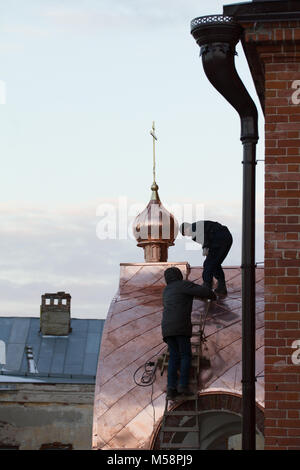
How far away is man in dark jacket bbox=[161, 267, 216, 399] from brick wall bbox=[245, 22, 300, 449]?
6685mm

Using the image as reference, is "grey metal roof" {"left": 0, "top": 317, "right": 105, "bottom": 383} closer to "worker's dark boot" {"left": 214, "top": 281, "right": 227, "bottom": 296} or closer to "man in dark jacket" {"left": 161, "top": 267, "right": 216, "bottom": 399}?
"worker's dark boot" {"left": 214, "top": 281, "right": 227, "bottom": 296}

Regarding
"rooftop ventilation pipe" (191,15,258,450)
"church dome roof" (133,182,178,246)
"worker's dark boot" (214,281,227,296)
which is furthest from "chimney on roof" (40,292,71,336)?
"rooftop ventilation pipe" (191,15,258,450)

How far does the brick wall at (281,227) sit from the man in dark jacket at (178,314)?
6.69 metres

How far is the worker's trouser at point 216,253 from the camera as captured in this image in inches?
852

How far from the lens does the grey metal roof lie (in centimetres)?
4331

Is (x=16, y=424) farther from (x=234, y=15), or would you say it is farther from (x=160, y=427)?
(x=234, y=15)

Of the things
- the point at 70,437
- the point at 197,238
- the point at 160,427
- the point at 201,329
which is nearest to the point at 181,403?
the point at 160,427

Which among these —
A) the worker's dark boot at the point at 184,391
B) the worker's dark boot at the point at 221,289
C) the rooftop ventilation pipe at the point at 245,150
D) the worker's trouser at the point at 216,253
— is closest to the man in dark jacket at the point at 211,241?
the worker's trouser at the point at 216,253

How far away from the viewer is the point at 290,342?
11086mm

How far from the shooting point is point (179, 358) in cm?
1838

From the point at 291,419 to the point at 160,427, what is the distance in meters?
7.80

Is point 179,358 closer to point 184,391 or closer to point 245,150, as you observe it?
point 184,391

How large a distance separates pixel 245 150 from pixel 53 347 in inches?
1301
